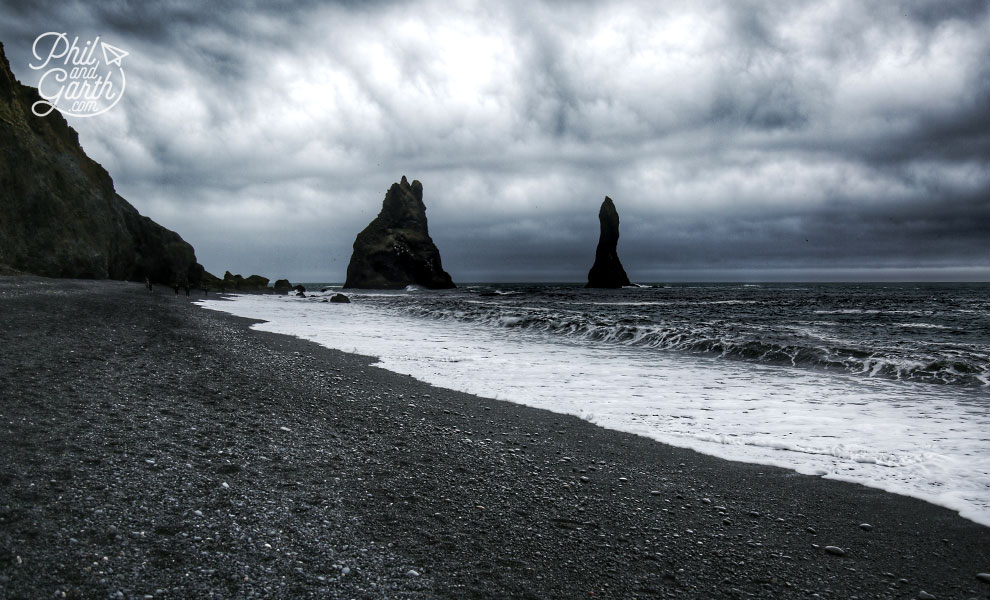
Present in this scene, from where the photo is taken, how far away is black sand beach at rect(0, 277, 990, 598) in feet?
9.09

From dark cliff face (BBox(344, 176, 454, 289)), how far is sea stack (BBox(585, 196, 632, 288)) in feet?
133

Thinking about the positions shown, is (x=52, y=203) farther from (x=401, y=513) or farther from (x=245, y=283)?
(x=401, y=513)

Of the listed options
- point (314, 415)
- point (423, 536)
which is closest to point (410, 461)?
point (423, 536)

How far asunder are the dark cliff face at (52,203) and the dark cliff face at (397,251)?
64.0 meters

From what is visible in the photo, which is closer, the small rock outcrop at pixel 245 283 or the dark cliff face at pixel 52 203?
the dark cliff face at pixel 52 203

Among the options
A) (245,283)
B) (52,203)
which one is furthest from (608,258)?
(52,203)

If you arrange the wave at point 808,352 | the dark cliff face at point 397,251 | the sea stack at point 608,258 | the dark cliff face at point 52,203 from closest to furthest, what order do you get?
the wave at point 808,352 < the dark cliff face at point 52,203 < the dark cliff face at point 397,251 < the sea stack at point 608,258

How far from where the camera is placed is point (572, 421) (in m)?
6.71

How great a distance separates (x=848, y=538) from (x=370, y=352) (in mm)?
11034

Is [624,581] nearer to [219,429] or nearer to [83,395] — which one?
[219,429]

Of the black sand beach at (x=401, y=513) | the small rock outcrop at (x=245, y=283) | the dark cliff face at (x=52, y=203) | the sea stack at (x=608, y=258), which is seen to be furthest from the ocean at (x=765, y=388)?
the sea stack at (x=608, y=258)

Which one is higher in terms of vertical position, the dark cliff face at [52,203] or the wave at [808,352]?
the dark cliff face at [52,203]

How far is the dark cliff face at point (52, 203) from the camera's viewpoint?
3900 centimetres

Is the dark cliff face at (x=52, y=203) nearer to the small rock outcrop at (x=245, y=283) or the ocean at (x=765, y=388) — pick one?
the small rock outcrop at (x=245, y=283)
